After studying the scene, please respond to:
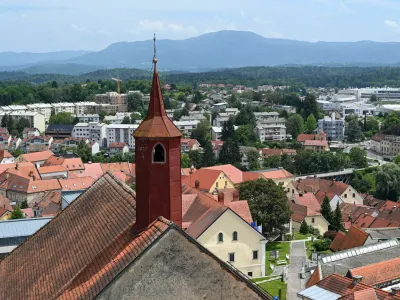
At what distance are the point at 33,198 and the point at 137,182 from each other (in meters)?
49.5

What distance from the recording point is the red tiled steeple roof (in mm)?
11656

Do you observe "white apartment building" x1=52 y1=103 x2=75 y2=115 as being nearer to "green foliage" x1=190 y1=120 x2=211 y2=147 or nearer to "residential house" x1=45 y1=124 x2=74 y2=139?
"residential house" x1=45 y1=124 x2=74 y2=139

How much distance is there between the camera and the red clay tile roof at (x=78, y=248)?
11531 mm

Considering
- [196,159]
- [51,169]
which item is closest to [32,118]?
[196,159]

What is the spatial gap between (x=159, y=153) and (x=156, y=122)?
0.65 metres

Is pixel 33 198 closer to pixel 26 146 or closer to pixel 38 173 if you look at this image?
pixel 38 173

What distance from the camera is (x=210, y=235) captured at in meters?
30.5

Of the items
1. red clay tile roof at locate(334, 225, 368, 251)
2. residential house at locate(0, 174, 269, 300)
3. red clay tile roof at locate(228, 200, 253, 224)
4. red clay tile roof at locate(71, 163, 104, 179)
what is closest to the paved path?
red clay tile roof at locate(334, 225, 368, 251)

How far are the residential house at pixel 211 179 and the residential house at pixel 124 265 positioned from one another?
136ft

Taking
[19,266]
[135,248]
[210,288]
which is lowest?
[19,266]

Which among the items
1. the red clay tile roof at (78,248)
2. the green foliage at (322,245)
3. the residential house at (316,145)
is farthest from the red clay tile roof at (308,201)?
the residential house at (316,145)

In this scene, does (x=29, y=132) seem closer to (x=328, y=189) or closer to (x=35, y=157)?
(x=35, y=157)

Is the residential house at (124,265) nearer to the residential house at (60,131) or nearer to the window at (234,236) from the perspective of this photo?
the window at (234,236)

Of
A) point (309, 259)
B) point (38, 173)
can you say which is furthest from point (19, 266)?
point (38, 173)
